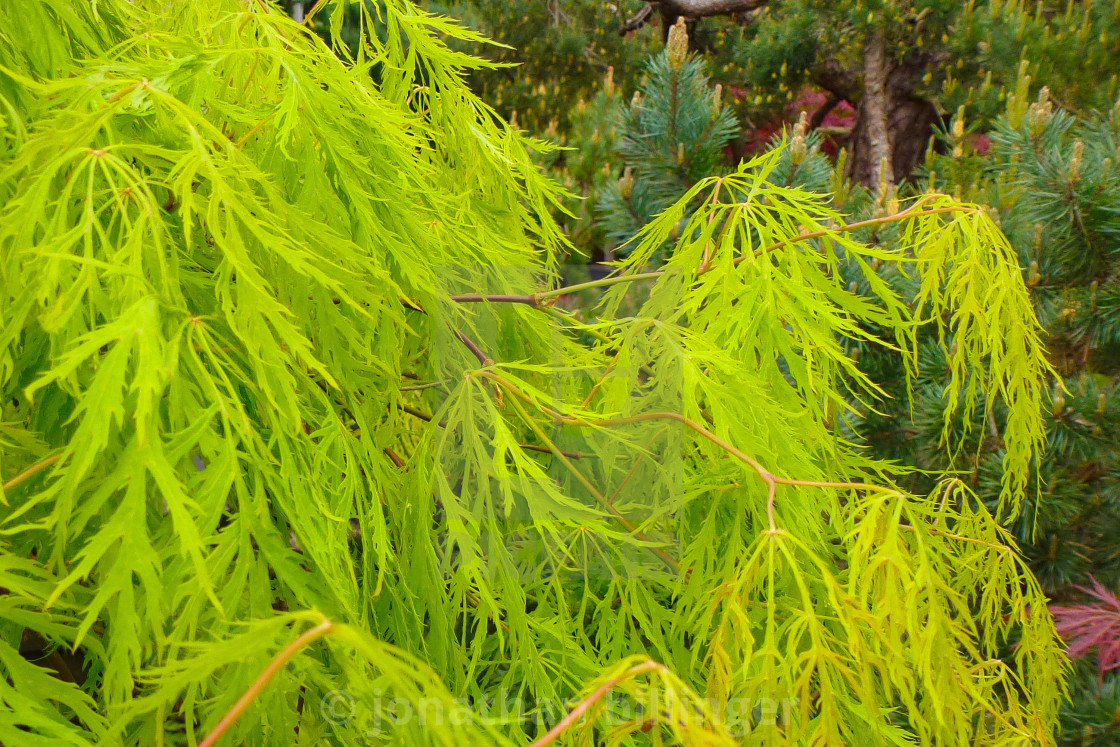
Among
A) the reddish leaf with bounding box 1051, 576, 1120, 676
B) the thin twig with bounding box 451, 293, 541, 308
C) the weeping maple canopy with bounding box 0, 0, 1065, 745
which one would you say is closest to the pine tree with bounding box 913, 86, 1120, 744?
the reddish leaf with bounding box 1051, 576, 1120, 676

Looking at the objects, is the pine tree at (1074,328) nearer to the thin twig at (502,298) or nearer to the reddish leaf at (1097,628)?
the reddish leaf at (1097,628)

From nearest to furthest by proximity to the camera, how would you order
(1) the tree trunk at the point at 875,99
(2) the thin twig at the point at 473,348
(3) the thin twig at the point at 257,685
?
(3) the thin twig at the point at 257,685 → (2) the thin twig at the point at 473,348 → (1) the tree trunk at the point at 875,99

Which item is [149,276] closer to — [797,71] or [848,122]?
[797,71]

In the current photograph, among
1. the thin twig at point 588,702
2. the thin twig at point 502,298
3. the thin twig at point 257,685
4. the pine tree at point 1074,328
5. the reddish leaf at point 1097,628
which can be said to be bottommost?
the reddish leaf at point 1097,628

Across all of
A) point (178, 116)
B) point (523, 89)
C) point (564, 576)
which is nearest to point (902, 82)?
point (523, 89)

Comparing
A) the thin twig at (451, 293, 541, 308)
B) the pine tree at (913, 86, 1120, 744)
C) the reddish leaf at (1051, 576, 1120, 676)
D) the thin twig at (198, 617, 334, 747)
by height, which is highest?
the thin twig at (451, 293, 541, 308)

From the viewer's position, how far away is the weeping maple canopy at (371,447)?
0.39 meters

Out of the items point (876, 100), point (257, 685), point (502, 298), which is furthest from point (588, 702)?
point (876, 100)

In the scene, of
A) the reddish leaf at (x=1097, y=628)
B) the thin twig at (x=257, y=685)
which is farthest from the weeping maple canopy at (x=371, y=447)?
the reddish leaf at (x=1097, y=628)

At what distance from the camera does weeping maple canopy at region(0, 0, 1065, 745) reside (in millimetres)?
392

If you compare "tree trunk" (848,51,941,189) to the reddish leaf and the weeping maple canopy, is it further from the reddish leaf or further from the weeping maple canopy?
the weeping maple canopy

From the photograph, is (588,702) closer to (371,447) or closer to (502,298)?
(371,447)

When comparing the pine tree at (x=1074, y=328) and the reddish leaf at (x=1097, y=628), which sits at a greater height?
the pine tree at (x=1074, y=328)

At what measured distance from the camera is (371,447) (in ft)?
1.76
